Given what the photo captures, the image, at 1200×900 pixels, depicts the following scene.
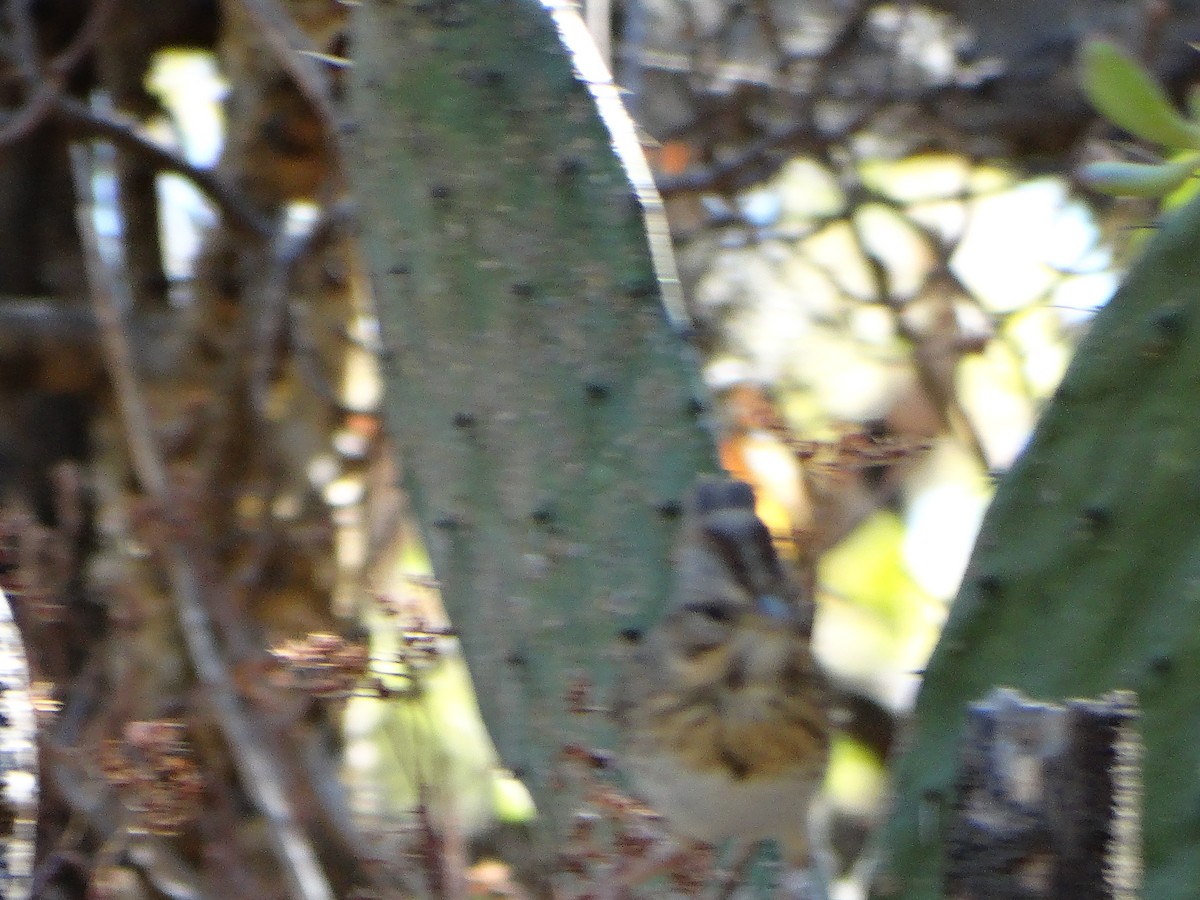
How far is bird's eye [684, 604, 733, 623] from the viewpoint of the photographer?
3.07 feet

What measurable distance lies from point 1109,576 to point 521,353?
52 cm

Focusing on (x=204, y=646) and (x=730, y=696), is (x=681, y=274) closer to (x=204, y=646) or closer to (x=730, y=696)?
(x=204, y=646)

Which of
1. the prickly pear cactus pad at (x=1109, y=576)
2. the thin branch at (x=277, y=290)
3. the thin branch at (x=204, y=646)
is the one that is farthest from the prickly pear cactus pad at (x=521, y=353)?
the thin branch at (x=277, y=290)

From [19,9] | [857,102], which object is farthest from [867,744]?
[19,9]

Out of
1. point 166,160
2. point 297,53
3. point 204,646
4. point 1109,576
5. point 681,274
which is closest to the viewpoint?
point 1109,576

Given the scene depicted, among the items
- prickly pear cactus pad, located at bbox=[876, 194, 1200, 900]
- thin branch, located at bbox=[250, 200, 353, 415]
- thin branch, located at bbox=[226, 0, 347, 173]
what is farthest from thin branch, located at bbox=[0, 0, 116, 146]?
prickly pear cactus pad, located at bbox=[876, 194, 1200, 900]

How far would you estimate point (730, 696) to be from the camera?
3.12 feet

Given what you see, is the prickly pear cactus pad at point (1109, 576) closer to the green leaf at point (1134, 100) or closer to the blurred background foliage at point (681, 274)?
the green leaf at point (1134, 100)

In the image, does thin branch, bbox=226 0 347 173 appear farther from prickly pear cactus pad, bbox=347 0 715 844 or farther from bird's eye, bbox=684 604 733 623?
bird's eye, bbox=684 604 733 623

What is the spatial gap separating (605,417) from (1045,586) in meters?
0.41

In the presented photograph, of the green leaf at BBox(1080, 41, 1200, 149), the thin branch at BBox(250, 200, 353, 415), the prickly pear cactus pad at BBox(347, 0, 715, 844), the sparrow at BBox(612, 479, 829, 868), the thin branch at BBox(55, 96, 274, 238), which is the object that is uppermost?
the thin branch at BBox(55, 96, 274, 238)

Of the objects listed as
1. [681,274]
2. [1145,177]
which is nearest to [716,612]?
[1145,177]

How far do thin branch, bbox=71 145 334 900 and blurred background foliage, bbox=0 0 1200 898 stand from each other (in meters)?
0.07

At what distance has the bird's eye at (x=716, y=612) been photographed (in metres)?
0.94
